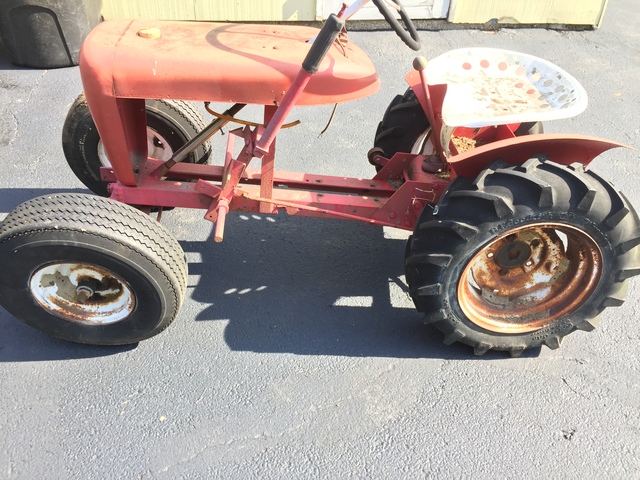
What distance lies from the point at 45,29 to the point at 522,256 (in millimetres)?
3932

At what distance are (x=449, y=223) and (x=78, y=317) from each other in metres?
1.55

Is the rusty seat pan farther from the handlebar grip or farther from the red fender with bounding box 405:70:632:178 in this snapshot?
the red fender with bounding box 405:70:632:178

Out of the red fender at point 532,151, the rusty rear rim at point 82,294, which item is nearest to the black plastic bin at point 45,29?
the rusty rear rim at point 82,294

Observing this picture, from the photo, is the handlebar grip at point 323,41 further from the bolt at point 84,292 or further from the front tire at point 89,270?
the bolt at point 84,292

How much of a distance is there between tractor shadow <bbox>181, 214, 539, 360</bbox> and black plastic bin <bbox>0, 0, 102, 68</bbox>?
2.44 metres

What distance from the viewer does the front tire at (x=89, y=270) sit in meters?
2.07

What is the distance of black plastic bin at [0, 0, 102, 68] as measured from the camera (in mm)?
4266

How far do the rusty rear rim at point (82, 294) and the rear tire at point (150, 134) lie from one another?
2.94ft

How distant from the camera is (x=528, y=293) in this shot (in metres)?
2.57

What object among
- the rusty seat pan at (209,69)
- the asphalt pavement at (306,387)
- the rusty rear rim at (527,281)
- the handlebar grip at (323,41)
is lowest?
the asphalt pavement at (306,387)

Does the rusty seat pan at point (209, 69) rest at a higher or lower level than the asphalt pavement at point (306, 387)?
higher

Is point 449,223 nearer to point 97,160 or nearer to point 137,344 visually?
point 137,344

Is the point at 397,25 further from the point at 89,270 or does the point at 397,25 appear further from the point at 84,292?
the point at 84,292

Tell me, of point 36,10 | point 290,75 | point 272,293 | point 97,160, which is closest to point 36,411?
point 272,293
